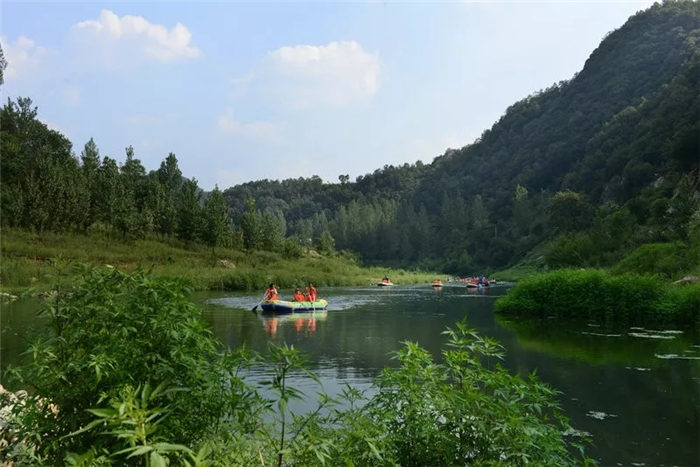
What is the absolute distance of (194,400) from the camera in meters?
3.52

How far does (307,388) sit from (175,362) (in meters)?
8.74

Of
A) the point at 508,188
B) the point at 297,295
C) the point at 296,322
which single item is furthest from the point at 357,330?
the point at 508,188

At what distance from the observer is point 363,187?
19500 centimetres

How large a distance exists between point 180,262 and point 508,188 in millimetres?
93350

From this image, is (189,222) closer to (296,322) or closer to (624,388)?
(296,322)

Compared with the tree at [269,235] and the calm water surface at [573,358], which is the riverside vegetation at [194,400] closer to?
the calm water surface at [573,358]

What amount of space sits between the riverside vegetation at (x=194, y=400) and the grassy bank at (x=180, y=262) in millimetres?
27667

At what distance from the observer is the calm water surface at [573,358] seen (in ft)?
30.8

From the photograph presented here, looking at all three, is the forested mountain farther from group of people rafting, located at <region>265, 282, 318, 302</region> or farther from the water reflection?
the water reflection

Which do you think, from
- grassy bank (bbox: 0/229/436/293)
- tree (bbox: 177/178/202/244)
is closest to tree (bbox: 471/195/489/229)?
grassy bank (bbox: 0/229/436/293)

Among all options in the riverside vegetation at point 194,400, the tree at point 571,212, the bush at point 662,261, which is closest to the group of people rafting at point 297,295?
the bush at point 662,261

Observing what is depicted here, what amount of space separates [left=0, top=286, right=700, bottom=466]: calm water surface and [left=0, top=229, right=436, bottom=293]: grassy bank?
10.8m

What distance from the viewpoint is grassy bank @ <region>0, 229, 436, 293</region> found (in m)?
37.1

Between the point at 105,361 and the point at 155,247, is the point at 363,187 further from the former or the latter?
the point at 105,361
